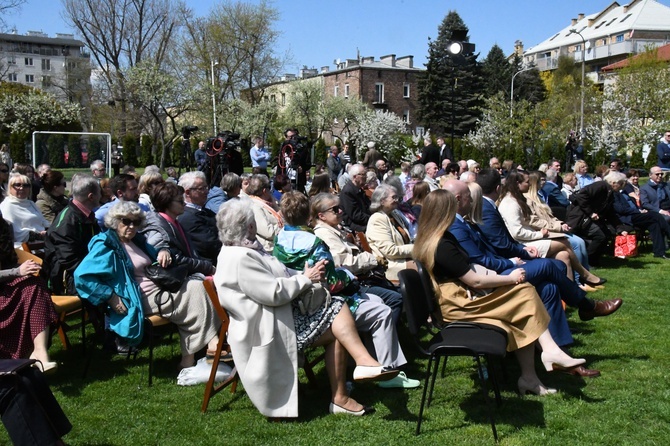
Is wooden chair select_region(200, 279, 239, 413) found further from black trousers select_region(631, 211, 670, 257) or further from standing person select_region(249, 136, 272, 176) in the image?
standing person select_region(249, 136, 272, 176)

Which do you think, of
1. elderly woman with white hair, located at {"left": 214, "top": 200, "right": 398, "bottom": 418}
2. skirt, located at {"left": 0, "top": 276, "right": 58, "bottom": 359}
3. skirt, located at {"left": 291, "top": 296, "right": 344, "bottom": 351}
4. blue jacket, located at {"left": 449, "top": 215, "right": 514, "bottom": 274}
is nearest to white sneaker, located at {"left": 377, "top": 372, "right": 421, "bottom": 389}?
elderly woman with white hair, located at {"left": 214, "top": 200, "right": 398, "bottom": 418}

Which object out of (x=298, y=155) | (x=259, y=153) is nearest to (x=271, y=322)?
(x=298, y=155)

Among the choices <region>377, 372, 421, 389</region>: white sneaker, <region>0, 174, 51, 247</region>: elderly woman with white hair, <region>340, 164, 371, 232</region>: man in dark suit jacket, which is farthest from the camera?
<region>340, 164, 371, 232</region>: man in dark suit jacket

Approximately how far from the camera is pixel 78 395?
4.76 metres

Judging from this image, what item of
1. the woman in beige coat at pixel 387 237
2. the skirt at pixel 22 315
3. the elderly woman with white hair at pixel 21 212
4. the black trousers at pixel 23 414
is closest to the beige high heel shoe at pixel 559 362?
the woman in beige coat at pixel 387 237

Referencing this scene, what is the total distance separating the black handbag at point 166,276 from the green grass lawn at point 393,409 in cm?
69

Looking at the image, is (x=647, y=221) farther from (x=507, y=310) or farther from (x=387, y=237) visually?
(x=507, y=310)

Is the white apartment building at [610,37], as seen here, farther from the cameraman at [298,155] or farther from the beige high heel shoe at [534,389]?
the beige high heel shoe at [534,389]

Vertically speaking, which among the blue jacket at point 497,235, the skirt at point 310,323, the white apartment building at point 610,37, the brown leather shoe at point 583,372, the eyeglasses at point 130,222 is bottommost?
the brown leather shoe at point 583,372

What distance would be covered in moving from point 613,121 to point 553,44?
173ft

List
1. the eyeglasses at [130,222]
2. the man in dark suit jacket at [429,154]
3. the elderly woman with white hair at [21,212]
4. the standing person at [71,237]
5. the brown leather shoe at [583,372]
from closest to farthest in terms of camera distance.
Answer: the brown leather shoe at [583,372], the eyeglasses at [130,222], the standing person at [71,237], the elderly woman with white hair at [21,212], the man in dark suit jacket at [429,154]

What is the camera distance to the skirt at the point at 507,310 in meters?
4.39

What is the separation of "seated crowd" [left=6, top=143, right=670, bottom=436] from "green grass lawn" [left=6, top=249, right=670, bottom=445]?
175 mm

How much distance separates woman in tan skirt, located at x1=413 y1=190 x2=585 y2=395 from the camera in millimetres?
4414
